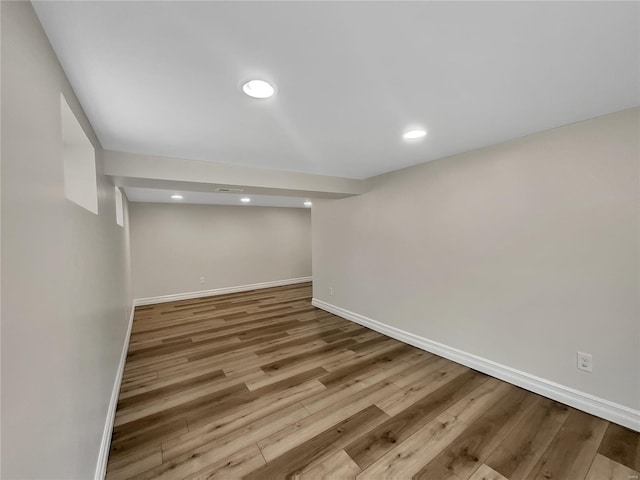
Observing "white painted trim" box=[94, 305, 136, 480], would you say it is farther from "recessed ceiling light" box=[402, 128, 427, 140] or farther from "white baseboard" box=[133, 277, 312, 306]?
"white baseboard" box=[133, 277, 312, 306]

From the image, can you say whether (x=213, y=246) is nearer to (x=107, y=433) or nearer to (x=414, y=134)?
(x=107, y=433)

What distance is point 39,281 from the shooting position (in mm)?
786

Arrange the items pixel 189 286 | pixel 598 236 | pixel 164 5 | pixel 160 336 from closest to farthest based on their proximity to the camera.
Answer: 1. pixel 164 5
2. pixel 598 236
3. pixel 160 336
4. pixel 189 286

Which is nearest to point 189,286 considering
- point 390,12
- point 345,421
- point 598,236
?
point 345,421

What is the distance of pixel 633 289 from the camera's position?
5.61ft

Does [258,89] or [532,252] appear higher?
[258,89]

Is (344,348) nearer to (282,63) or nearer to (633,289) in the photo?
(633,289)

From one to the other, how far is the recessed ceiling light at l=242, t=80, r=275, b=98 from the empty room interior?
0.01 metres

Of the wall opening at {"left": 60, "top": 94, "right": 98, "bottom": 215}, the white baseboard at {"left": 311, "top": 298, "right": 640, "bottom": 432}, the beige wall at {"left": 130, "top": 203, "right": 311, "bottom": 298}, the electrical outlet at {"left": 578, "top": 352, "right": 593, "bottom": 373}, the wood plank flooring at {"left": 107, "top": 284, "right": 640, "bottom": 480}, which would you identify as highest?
the wall opening at {"left": 60, "top": 94, "right": 98, "bottom": 215}

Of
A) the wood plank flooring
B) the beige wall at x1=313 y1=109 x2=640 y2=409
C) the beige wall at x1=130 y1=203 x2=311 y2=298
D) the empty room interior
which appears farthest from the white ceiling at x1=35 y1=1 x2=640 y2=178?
the beige wall at x1=130 y1=203 x2=311 y2=298

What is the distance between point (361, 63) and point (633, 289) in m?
2.32

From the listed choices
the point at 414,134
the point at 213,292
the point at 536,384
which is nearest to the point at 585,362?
the point at 536,384

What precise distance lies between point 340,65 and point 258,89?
17.8 inches

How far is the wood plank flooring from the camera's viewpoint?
4.90 feet
